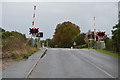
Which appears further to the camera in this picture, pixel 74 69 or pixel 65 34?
pixel 65 34

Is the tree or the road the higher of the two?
the tree

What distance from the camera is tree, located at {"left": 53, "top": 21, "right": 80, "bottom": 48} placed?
264 feet

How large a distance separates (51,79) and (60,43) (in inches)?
2791

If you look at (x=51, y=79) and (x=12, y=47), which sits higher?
(x=12, y=47)

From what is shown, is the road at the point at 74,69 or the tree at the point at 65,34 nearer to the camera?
the road at the point at 74,69

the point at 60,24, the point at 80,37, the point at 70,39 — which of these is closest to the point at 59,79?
the point at 80,37

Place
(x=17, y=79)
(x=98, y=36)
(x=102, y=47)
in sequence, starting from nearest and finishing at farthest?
(x=17, y=79)
(x=102, y=47)
(x=98, y=36)

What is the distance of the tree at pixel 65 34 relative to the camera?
80375 millimetres

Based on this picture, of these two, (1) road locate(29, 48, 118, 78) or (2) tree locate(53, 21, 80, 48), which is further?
(2) tree locate(53, 21, 80, 48)

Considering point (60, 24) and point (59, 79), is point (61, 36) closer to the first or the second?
point (60, 24)

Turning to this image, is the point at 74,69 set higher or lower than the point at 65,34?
lower

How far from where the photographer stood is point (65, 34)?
81.1 m

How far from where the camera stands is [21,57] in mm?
19250

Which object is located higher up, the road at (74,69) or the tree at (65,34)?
the tree at (65,34)
